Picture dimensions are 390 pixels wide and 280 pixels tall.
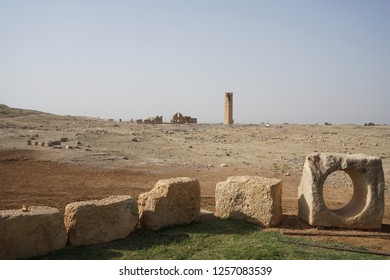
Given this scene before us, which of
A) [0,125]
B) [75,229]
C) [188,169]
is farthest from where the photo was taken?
[0,125]

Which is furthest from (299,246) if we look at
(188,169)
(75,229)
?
(188,169)

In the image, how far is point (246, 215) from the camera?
7.67 metres

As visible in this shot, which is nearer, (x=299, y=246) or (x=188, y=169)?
(x=299, y=246)

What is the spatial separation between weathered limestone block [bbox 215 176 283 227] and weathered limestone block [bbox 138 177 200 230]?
65 cm

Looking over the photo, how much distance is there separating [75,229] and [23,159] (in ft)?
34.7

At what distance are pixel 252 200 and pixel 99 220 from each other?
3.10 meters

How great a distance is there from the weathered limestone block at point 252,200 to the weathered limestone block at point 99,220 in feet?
6.88

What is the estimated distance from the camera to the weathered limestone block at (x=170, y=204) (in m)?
7.16

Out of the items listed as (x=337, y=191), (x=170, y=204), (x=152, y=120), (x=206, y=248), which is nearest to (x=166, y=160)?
(x=337, y=191)

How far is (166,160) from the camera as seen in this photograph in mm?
16906

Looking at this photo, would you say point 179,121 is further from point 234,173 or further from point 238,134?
point 234,173

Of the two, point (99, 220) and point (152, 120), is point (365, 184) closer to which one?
point (99, 220)

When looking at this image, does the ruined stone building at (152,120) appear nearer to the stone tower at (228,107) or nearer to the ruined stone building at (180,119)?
the ruined stone building at (180,119)

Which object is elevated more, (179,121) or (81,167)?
(179,121)
